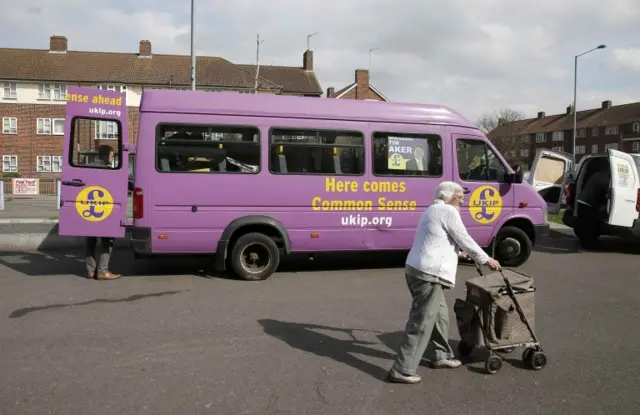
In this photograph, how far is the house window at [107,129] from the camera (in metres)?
7.75

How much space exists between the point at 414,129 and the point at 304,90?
40556 mm

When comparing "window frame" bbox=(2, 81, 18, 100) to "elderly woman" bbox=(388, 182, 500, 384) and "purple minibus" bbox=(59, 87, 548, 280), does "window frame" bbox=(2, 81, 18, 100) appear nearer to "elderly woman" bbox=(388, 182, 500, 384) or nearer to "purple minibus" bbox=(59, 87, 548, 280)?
"purple minibus" bbox=(59, 87, 548, 280)

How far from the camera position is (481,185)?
8898 millimetres

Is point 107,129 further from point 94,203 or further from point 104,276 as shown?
point 104,276

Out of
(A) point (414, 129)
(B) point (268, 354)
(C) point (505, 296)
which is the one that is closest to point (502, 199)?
(A) point (414, 129)

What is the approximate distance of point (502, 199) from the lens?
29.6ft

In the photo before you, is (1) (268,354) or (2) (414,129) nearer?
(1) (268,354)

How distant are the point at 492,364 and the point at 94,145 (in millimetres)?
6367

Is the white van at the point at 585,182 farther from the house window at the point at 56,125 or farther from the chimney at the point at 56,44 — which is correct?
the chimney at the point at 56,44

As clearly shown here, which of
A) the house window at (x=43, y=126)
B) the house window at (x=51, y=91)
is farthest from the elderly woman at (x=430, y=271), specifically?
the house window at (x=43, y=126)

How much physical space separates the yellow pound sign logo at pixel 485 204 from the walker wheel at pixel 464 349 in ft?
14.5

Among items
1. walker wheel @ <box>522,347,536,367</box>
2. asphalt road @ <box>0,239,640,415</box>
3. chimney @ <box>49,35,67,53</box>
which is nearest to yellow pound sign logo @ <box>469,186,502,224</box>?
asphalt road @ <box>0,239,640,415</box>

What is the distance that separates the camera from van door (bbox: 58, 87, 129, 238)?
25.2ft

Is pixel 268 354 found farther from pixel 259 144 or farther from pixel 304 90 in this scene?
pixel 304 90
